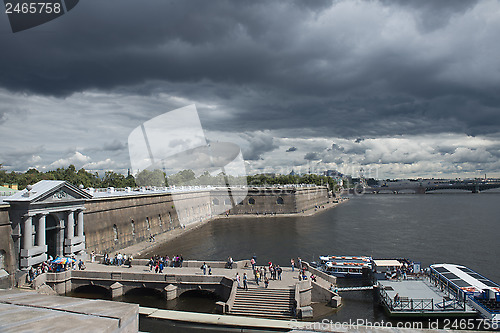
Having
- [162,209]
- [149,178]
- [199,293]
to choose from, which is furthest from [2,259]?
[149,178]

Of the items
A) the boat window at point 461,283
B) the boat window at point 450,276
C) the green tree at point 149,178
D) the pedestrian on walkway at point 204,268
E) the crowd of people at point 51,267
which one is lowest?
the boat window at point 461,283

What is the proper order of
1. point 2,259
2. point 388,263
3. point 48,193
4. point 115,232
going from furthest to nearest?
point 115,232 < point 388,263 < point 48,193 < point 2,259

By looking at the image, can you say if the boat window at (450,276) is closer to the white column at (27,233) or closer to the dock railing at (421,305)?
the dock railing at (421,305)

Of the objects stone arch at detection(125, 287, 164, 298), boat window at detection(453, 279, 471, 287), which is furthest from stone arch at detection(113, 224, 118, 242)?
boat window at detection(453, 279, 471, 287)

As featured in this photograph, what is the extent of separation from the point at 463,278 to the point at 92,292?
29.0 m

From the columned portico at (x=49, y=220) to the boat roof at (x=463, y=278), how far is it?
1242 inches

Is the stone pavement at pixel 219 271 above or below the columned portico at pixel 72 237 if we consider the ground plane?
below

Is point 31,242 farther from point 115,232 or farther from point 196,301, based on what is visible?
point 115,232

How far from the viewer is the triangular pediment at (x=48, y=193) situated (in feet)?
84.0

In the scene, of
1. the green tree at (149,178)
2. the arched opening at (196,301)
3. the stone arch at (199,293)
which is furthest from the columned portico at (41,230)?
the green tree at (149,178)

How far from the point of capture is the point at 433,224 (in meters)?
68.7

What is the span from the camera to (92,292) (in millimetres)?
27156

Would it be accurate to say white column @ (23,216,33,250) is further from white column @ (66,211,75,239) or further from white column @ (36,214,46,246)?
white column @ (66,211,75,239)

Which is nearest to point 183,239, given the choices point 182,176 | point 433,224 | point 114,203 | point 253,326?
point 114,203
